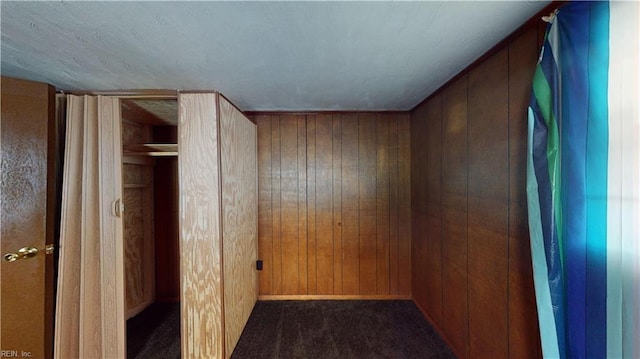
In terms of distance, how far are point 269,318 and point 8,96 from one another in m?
2.33

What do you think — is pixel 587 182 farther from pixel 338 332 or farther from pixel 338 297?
pixel 338 297

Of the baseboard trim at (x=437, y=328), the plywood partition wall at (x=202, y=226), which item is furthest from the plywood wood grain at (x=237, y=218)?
the baseboard trim at (x=437, y=328)

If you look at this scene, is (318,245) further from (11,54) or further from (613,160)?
(11,54)

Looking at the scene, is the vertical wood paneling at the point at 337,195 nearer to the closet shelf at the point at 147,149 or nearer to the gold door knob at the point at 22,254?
the closet shelf at the point at 147,149

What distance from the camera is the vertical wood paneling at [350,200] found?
2.48m

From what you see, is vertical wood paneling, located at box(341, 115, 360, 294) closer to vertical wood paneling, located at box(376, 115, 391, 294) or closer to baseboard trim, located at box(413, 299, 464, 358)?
vertical wood paneling, located at box(376, 115, 391, 294)

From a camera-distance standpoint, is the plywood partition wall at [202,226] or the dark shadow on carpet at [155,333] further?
the dark shadow on carpet at [155,333]

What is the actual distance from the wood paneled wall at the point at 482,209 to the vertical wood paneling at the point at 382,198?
442mm

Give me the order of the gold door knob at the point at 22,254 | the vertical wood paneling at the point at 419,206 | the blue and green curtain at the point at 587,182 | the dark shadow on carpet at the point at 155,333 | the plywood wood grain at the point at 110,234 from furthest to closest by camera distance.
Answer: the vertical wood paneling at the point at 419,206, the dark shadow on carpet at the point at 155,333, the plywood wood grain at the point at 110,234, the gold door knob at the point at 22,254, the blue and green curtain at the point at 587,182

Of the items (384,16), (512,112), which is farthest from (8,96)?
(512,112)

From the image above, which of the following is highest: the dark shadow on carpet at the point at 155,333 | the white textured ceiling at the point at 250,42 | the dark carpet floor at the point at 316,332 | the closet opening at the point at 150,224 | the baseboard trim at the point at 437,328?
the white textured ceiling at the point at 250,42

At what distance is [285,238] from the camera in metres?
2.50

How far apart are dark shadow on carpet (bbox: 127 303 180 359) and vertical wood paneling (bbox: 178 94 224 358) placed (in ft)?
1.64

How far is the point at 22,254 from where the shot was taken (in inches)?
48.7
